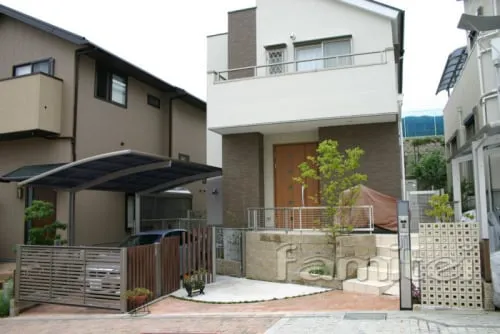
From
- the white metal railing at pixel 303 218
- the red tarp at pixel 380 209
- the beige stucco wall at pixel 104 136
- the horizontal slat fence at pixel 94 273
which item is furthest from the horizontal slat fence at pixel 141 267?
the red tarp at pixel 380 209

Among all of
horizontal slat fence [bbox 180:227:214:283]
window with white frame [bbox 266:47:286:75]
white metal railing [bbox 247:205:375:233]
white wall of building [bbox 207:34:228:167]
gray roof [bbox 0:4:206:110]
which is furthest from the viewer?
white wall of building [bbox 207:34:228:167]

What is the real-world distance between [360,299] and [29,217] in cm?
844

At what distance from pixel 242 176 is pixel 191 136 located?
23.4 feet

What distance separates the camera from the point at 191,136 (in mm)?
21609

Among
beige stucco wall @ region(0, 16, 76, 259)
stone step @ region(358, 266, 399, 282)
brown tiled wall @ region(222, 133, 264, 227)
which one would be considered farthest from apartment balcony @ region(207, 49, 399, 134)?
beige stucco wall @ region(0, 16, 76, 259)

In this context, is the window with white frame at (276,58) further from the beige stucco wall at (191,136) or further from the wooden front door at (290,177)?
the beige stucco wall at (191,136)

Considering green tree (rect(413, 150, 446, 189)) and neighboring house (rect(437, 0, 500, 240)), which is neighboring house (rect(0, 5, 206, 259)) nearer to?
neighboring house (rect(437, 0, 500, 240))

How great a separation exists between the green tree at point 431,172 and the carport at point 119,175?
16041 millimetres

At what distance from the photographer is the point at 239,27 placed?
1578cm

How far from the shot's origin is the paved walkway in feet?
23.3

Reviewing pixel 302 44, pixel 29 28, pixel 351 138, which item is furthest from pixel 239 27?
pixel 29 28

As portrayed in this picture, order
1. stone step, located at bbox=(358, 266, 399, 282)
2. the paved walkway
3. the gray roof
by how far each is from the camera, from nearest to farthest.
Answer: the paved walkway
stone step, located at bbox=(358, 266, 399, 282)
the gray roof

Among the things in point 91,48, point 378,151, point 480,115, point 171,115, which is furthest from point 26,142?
point 480,115

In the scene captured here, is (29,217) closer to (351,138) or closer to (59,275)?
(59,275)
